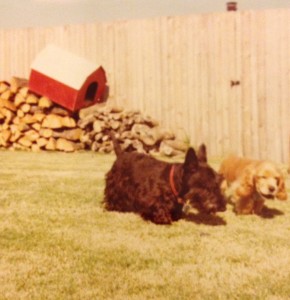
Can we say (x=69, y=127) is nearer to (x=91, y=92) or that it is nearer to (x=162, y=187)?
(x=91, y=92)

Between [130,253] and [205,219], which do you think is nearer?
[130,253]

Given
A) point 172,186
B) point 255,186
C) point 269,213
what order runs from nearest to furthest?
point 172,186
point 255,186
point 269,213

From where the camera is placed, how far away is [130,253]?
3.78 meters

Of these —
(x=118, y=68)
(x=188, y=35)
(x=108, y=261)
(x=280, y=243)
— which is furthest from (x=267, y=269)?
(x=118, y=68)

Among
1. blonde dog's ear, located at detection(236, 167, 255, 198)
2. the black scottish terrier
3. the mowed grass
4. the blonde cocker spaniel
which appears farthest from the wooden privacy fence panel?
the black scottish terrier

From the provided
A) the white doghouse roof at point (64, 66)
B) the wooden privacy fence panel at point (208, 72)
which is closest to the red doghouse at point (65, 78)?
the white doghouse roof at point (64, 66)

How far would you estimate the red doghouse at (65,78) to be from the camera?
418 inches

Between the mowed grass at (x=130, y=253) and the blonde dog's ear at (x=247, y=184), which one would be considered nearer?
the mowed grass at (x=130, y=253)

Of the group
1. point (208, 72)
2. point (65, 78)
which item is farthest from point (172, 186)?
point (65, 78)

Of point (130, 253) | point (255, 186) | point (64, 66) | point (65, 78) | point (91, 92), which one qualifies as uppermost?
point (64, 66)

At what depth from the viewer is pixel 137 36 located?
11.0 metres

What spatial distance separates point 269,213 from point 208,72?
550cm

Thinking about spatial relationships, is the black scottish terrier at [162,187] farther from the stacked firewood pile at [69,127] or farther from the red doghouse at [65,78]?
the red doghouse at [65,78]

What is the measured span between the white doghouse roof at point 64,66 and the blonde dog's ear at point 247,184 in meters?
6.04
